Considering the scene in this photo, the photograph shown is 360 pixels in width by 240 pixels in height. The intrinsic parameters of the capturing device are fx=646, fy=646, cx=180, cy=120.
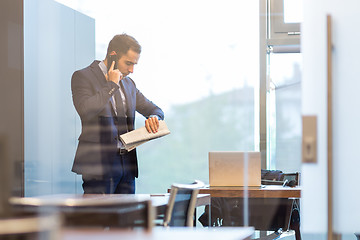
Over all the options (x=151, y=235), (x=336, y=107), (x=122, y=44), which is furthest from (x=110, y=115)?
(x=151, y=235)

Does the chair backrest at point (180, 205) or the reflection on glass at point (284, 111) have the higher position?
the reflection on glass at point (284, 111)

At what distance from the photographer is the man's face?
6.62 meters

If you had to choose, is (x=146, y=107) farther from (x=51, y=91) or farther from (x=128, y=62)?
(x=51, y=91)

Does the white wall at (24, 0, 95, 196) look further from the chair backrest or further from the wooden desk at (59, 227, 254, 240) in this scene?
the wooden desk at (59, 227, 254, 240)

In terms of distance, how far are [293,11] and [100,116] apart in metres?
2.17

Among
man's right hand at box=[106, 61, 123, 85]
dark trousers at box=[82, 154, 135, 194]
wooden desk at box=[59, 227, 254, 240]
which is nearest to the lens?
wooden desk at box=[59, 227, 254, 240]

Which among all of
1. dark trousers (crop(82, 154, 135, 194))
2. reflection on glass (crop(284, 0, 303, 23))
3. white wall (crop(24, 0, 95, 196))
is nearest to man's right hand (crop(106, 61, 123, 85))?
white wall (crop(24, 0, 95, 196))

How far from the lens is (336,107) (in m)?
4.12

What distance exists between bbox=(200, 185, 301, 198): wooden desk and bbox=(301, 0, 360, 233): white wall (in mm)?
1516

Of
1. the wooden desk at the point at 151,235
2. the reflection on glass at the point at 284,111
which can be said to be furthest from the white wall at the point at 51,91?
the wooden desk at the point at 151,235

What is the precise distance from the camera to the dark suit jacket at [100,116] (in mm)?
6492

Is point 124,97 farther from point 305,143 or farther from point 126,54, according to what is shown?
point 305,143

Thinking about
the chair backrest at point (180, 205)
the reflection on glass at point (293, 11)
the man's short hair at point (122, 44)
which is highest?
the reflection on glass at point (293, 11)

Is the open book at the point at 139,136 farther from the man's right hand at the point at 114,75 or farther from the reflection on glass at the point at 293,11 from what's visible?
the reflection on glass at the point at 293,11
